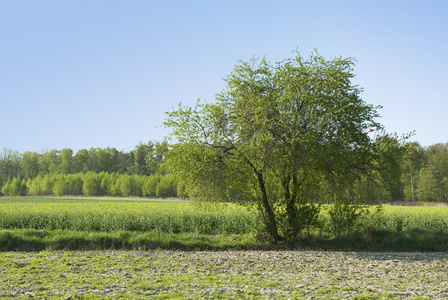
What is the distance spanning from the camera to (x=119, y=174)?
118375 millimetres

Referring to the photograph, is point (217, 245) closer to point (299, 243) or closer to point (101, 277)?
point (299, 243)

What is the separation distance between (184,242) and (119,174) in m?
104

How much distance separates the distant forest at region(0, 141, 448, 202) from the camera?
6725 centimetres

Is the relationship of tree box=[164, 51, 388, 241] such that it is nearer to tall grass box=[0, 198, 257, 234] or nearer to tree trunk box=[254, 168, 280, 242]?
tree trunk box=[254, 168, 280, 242]

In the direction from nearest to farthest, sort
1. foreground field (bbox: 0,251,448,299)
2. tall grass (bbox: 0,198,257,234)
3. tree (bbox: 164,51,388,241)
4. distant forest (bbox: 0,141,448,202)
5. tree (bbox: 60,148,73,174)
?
foreground field (bbox: 0,251,448,299), tree (bbox: 164,51,388,241), tall grass (bbox: 0,198,257,234), distant forest (bbox: 0,141,448,202), tree (bbox: 60,148,73,174)

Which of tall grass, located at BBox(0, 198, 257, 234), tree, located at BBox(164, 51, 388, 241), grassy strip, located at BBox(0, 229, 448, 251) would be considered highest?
tree, located at BBox(164, 51, 388, 241)

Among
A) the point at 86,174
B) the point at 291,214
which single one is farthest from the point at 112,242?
the point at 86,174

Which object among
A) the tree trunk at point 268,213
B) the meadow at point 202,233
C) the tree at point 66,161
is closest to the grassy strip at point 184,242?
the meadow at point 202,233

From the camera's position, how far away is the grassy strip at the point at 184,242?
1953 cm

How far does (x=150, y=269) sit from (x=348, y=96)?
12582 mm

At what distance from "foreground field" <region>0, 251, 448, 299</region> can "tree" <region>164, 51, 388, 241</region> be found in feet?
11.5

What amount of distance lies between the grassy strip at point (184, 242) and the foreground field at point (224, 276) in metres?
2.62

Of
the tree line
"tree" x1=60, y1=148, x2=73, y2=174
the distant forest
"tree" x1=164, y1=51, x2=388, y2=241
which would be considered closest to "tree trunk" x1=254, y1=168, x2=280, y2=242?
"tree" x1=164, y1=51, x2=388, y2=241

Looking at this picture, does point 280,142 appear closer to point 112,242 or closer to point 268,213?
point 268,213
